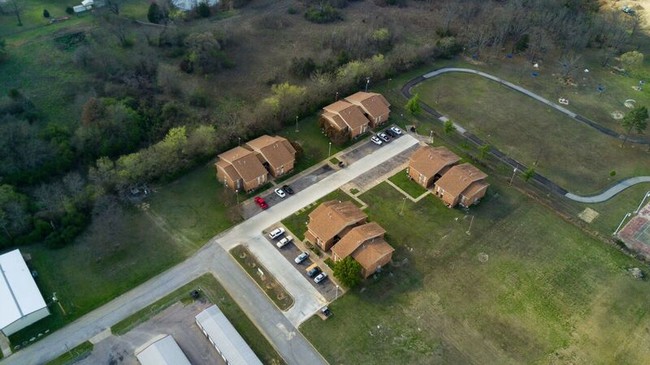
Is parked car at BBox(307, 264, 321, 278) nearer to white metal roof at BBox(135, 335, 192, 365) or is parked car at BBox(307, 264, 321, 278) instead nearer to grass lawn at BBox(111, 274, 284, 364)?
grass lawn at BBox(111, 274, 284, 364)

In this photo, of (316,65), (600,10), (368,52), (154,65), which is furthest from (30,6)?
(600,10)

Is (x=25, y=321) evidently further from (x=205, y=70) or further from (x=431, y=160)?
(x=431, y=160)

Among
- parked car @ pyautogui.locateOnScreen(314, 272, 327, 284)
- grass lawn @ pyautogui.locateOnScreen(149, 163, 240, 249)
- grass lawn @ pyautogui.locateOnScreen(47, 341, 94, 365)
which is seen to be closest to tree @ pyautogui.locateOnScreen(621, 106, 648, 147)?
parked car @ pyautogui.locateOnScreen(314, 272, 327, 284)

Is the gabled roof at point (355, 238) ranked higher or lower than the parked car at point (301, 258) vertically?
higher

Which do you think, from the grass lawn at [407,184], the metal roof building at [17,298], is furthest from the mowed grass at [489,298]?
the metal roof building at [17,298]

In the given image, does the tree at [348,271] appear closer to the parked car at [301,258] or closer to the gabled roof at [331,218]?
the gabled roof at [331,218]

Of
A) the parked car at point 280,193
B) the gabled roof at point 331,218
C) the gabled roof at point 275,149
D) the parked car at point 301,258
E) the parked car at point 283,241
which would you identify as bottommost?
the parked car at point 301,258
